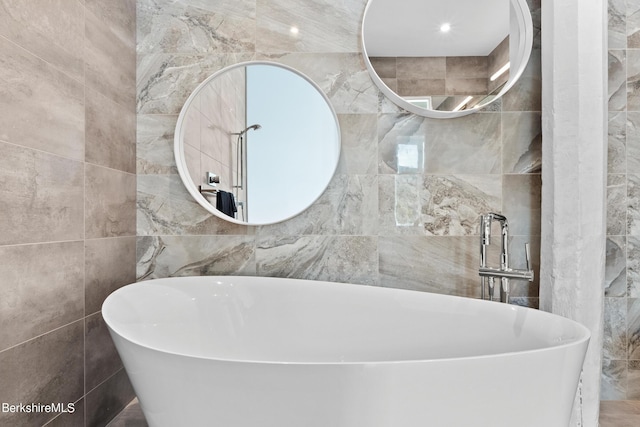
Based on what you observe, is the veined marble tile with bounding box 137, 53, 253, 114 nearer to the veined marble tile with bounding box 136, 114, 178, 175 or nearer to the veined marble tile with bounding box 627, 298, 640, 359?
the veined marble tile with bounding box 136, 114, 178, 175

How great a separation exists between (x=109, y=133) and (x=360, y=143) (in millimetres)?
1045

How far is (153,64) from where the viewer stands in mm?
1658

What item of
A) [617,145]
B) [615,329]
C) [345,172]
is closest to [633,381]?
[615,329]

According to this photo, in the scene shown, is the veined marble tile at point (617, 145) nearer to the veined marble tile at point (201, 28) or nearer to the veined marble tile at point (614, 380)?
the veined marble tile at point (614, 380)

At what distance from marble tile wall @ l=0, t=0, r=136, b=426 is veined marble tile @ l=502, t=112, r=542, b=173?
1690 mm

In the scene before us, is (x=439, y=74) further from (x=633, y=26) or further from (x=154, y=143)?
(x=154, y=143)

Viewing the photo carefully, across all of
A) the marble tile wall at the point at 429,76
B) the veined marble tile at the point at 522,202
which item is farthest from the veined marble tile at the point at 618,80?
the marble tile wall at the point at 429,76

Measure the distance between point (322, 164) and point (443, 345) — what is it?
886 mm

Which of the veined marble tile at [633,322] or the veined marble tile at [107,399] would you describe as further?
the veined marble tile at [633,322]

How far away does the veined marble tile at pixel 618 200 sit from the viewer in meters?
1.59

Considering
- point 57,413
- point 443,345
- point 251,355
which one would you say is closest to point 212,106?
point 251,355

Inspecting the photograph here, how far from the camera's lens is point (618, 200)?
1.60 meters

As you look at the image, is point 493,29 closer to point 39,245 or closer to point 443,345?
point 443,345

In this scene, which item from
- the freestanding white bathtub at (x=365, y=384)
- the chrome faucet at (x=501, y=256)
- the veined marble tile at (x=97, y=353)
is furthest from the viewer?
the chrome faucet at (x=501, y=256)
